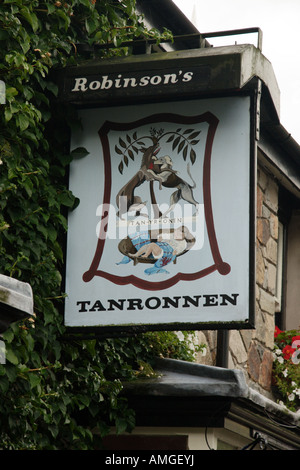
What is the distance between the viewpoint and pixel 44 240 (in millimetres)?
6305

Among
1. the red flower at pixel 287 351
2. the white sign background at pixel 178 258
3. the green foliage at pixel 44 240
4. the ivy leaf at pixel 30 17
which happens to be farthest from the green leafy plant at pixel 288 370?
the ivy leaf at pixel 30 17

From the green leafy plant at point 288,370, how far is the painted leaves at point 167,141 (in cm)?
346

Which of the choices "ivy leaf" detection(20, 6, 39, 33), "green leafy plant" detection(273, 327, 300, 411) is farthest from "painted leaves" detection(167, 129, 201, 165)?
"green leafy plant" detection(273, 327, 300, 411)

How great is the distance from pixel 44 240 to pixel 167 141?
1022 millimetres

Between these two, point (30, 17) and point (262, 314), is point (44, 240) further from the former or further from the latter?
point (262, 314)

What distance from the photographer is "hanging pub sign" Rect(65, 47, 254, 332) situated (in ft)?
19.7

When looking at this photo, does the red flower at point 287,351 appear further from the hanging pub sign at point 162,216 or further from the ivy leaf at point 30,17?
the ivy leaf at point 30,17

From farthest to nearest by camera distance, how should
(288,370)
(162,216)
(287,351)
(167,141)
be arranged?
(287,351), (288,370), (167,141), (162,216)

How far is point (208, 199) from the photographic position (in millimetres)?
6168

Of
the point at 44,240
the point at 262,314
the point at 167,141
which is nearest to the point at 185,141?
the point at 167,141

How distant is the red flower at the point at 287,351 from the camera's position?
9320 mm

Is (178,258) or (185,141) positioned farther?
(185,141)

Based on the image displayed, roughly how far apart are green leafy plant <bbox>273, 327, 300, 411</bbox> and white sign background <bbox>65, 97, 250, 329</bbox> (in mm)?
3373

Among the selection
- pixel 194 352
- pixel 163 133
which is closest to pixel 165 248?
pixel 163 133
